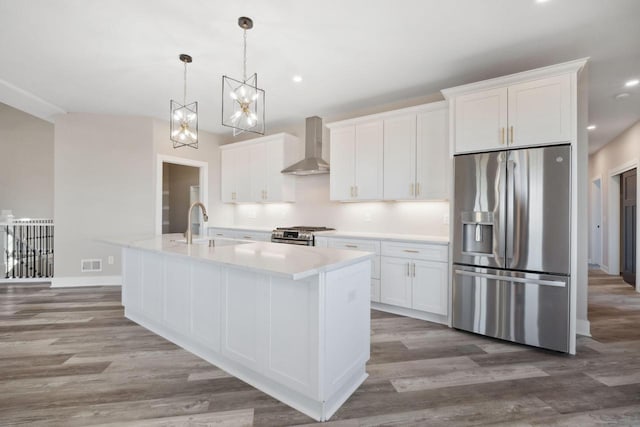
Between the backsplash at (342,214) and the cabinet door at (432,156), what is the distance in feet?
1.09

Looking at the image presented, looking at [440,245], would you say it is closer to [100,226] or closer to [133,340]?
[133,340]

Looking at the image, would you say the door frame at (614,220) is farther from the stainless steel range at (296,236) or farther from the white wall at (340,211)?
the stainless steel range at (296,236)

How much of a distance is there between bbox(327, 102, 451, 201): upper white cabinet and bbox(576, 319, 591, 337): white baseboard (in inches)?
71.1

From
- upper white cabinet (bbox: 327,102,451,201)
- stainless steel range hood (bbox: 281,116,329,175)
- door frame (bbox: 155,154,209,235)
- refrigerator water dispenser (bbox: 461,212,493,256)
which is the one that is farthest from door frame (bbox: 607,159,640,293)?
door frame (bbox: 155,154,209,235)

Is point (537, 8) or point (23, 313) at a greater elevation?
point (537, 8)

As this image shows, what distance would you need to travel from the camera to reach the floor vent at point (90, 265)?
4.81 metres

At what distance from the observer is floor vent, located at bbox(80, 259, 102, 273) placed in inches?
189

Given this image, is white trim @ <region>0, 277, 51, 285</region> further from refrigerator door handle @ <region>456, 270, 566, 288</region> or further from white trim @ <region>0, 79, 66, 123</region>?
refrigerator door handle @ <region>456, 270, 566, 288</region>

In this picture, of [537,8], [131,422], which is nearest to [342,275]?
[131,422]

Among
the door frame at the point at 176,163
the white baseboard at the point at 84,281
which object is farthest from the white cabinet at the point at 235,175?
the white baseboard at the point at 84,281

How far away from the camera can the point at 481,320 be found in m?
2.92

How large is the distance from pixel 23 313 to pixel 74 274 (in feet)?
4.32

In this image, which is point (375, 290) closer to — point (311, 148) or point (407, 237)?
point (407, 237)

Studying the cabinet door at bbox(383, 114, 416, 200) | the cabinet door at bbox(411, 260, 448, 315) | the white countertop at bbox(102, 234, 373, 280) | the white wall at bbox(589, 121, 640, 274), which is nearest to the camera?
the white countertop at bbox(102, 234, 373, 280)
